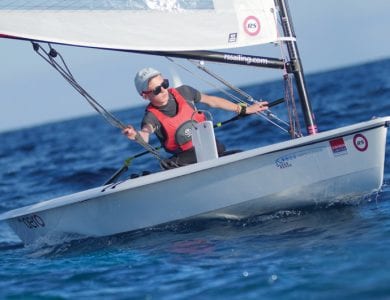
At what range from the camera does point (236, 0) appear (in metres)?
7.09

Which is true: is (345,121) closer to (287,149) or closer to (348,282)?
(287,149)

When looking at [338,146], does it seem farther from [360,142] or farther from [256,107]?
[256,107]

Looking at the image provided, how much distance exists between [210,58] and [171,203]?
4.33 ft

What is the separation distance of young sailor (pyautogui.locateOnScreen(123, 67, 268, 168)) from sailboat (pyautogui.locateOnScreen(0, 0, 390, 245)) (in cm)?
36

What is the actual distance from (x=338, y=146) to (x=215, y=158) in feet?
3.46

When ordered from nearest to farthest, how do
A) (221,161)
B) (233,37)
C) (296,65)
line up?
1. (221,161)
2. (233,37)
3. (296,65)

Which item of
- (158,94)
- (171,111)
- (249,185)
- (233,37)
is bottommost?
(249,185)

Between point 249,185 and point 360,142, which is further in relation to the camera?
point 249,185

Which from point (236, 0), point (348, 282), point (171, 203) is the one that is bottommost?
point (348, 282)

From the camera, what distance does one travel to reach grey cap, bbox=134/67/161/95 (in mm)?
7258

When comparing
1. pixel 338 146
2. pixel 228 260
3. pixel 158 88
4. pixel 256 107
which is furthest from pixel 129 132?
pixel 338 146

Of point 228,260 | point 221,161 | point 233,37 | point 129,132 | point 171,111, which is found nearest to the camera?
point 228,260

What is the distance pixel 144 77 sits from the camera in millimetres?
7270

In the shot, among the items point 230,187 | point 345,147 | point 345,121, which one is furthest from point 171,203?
point 345,121
